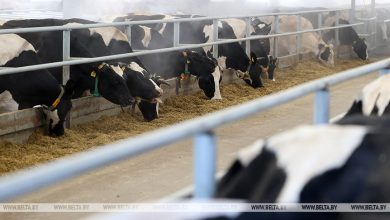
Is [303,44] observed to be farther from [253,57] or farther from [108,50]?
[108,50]

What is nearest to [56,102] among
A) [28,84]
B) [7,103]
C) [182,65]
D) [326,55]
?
[28,84]

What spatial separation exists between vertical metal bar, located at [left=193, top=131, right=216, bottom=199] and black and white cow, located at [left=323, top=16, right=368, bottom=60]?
50.4ft

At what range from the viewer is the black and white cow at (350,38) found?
55.5 feet

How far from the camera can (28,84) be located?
26.7ft

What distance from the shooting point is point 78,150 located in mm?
7238

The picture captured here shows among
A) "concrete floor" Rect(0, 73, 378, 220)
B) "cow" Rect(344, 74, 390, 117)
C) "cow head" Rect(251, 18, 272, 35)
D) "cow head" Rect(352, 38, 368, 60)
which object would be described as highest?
"cow" Rect(344, 74, 390, 117)

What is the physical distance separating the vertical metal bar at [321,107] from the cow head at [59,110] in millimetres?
5370

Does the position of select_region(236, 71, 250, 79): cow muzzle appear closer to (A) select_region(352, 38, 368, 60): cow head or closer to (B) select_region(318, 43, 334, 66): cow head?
(B) select_region(318, 43, 334, 66): cow head

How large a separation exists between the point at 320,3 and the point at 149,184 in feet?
92.5

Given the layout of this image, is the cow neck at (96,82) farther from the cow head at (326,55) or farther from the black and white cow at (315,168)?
the cow head at (326,55)

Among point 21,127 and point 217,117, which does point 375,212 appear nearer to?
point 217,117

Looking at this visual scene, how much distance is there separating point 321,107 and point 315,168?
2.63ft

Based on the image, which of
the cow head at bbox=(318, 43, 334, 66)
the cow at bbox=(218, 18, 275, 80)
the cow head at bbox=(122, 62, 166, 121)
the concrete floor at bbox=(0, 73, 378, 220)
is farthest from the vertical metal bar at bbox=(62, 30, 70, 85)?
the cow head at bbox=(318, 43, 334, 66)

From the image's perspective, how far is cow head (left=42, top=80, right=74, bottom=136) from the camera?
7.75 metres
